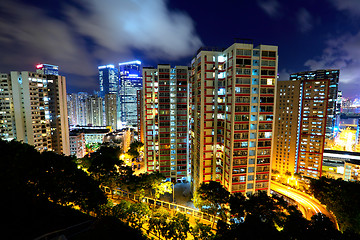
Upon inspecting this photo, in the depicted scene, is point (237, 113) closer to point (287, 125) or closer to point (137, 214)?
point (137, 214)

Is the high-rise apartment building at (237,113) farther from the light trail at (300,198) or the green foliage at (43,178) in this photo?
the green foliage at (43,178)

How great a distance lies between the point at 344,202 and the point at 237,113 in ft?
76.6

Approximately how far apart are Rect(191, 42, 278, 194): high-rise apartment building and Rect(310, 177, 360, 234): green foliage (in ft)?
34.4

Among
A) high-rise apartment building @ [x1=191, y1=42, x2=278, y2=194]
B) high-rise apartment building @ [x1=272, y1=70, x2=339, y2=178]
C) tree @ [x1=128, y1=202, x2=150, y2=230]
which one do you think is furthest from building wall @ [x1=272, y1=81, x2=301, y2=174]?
tree @ [x1=128, y1=202, x2=150, y2=230]

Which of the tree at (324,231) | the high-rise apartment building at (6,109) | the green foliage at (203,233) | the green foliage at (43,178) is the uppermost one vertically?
the high-rise apartment building at (6,109)

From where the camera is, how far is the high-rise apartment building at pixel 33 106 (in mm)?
57688

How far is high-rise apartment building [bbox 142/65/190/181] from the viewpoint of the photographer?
54.0 meters

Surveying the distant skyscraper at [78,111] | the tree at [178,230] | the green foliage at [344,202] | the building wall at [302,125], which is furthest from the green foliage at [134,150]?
the distant skyscraper at [78,111]

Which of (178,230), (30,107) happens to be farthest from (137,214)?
(30,107)

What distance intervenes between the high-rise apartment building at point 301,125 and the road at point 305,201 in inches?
762

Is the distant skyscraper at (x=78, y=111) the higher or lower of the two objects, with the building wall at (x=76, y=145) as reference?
higher

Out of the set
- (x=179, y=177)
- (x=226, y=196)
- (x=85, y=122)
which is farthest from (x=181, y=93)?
(x=85, y=122)

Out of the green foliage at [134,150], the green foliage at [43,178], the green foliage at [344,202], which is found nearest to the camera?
the green foliage at [43,178]

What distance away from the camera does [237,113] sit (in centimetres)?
3419
